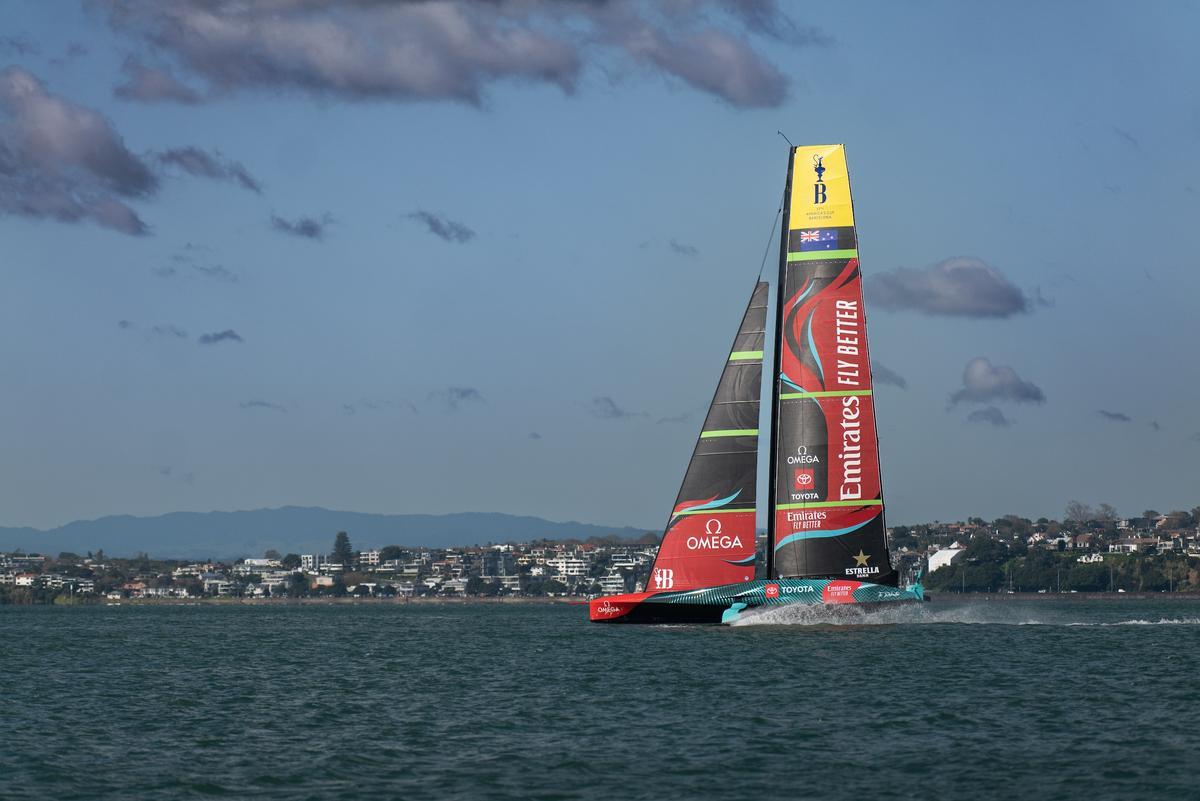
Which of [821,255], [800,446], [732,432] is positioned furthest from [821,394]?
[821,255]

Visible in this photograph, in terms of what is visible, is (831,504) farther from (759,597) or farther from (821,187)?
(821,187)

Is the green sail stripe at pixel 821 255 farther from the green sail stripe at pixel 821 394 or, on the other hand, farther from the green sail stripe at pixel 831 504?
the green sail stripe at pixel 831 504

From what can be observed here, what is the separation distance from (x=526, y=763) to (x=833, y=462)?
1321 inches

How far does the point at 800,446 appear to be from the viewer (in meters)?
61.0

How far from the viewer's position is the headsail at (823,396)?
60.2m

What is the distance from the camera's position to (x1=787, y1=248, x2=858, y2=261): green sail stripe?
60312 mm

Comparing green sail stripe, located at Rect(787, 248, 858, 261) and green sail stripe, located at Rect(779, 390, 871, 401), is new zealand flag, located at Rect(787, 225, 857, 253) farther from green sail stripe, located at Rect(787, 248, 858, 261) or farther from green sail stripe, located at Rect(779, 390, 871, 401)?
green sail stripe, located at Rect(779, 390, 871, 401)

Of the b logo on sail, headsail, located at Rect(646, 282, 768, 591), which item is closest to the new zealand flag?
the b logo on sail

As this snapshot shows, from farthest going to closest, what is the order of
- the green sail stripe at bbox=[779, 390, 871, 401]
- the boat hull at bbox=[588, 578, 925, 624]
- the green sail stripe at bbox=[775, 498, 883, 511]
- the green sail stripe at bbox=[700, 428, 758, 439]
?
1. the green sail stripe at bbox=[775, 498, 883, 511]
2. the green sail stripe at bbox=[700, 428, 758, 439]
3. the green sail stripe at bbox=[779, 390, 871, 401]
4. the boat hull at bbox=[588, 578, 925, 624]

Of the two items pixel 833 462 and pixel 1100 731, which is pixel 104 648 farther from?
pixel 1100 731

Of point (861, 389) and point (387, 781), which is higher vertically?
point (861, 389)

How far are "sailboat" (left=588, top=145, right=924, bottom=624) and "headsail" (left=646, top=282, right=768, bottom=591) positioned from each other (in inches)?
1.4

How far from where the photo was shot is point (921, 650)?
54906mm

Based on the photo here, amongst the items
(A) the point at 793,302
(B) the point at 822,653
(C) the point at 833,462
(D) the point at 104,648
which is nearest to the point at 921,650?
(B) the point at 822,653
